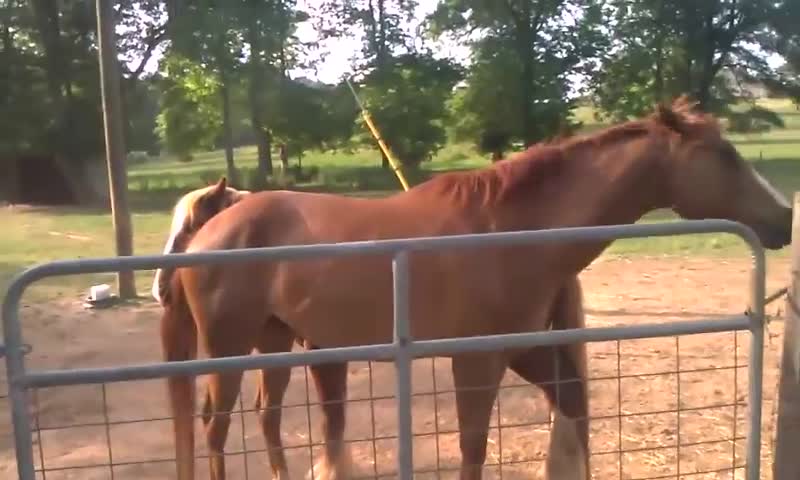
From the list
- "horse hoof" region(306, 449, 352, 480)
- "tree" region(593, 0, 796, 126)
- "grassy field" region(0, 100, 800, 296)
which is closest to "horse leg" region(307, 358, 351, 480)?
"horse hoof" region(306, 449, 352, 480)

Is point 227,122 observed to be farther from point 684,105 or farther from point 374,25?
point 684,105

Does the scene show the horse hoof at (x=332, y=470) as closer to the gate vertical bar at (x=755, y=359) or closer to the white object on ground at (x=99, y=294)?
the gate vertical bar at (x=755, y=359)

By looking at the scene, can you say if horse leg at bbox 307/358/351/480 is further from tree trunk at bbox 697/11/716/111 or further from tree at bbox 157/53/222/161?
tree trunk at bbox 697/11/716/111

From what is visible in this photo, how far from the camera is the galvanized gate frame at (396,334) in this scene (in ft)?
6.73

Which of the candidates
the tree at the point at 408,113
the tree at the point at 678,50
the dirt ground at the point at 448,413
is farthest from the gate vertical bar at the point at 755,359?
the tree at the point at 678,50

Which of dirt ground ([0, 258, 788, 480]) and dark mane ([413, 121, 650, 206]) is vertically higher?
dark mane ([413, 121, 650, 206])

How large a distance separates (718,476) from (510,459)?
95 centimetres

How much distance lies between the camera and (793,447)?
246 centimetres

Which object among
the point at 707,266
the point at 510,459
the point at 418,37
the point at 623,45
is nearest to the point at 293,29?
the point at 418,37

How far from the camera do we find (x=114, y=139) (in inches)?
330

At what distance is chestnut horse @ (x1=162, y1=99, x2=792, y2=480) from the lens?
3.08 m

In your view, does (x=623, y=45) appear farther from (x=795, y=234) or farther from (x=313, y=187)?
(x=795, y=234)

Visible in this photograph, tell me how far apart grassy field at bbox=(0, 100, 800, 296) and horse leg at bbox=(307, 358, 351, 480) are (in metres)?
5.19

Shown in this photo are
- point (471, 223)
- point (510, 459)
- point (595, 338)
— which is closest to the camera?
point (595, 338)
